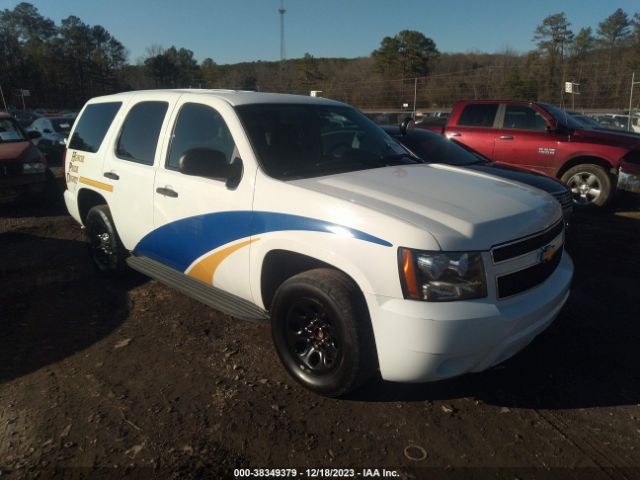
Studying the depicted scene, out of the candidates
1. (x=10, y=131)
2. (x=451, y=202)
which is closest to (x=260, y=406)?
(x=451, y=202)

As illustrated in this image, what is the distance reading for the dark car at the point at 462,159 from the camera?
6004 millimetres

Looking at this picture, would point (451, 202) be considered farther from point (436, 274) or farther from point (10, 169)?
point (10, 169)

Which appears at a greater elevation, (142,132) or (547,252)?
(142,132)

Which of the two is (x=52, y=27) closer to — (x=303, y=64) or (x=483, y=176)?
(x=303, y=64)

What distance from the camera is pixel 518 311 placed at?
2.58m

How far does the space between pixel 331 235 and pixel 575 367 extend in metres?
2.04

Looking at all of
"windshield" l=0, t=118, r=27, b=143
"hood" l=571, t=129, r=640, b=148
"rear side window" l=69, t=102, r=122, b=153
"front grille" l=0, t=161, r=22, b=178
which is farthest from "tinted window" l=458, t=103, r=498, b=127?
"windshield" l=0, t=118, r=27, b=143

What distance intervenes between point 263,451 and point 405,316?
1063 mm

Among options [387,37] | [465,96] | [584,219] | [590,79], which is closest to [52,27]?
[387,37]

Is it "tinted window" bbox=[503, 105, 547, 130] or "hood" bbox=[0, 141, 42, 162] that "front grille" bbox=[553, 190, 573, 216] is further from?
"hood" bbox=[0, 141, 42, 162]

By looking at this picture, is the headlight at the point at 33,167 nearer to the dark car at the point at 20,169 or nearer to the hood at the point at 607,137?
the dark car at the point at 20,169

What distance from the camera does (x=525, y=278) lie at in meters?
2.73

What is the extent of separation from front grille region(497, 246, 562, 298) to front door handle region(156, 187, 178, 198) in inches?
97.4

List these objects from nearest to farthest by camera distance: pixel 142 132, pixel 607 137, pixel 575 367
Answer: pixel 575 367 → pixel 142 132 → pixel 607 137
